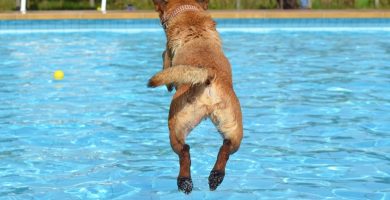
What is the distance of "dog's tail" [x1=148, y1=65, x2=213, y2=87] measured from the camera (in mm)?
4348

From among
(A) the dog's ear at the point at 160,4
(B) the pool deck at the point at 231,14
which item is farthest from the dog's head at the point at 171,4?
(B) the pool deck at the point at 231,14

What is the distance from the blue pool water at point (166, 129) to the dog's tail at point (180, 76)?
61.5 inches

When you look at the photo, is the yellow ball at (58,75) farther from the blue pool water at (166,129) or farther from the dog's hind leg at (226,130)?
the dog's hind leg at (226,130)

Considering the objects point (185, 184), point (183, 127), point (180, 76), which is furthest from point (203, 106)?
point (185, 184)

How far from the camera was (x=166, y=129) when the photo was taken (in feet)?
27.1

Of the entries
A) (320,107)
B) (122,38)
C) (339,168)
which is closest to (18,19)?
(122,38)

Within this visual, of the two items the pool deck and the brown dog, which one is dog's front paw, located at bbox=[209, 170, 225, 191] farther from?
the pool deck

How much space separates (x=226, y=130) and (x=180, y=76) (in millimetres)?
527

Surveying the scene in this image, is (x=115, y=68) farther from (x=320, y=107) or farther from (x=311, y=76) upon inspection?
(x=320, y=107)

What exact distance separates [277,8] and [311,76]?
944 centimetres

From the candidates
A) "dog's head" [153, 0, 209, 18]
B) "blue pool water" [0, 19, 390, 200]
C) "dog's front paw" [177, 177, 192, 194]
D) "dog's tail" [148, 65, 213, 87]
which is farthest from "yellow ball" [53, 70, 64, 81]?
"dog's tail" [148, 65, 213, 87]

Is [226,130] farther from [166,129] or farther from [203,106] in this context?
[166,129]

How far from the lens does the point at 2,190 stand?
596 cm

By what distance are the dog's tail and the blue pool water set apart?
1562mm
